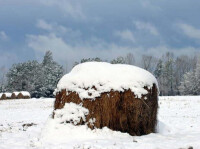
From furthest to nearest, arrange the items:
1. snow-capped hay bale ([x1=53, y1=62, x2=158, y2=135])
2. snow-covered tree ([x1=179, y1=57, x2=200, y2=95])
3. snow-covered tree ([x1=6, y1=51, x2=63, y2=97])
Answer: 1. snow-covered tree ([x1=6, y1=51, x2=63, y2=97])
2. snow-covered tree ([x1=179, y1=57, x2=200, y2=95])
3. snow-capped hay bale ([x1=53, y1=62, x2=158, y2=135])

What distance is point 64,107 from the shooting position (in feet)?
33.6

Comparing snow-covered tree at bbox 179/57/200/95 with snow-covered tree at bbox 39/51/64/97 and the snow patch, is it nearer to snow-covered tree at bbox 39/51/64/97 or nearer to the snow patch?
snow-covered tree at bbox 39/51/64/97

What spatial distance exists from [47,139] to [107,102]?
7.21 feet

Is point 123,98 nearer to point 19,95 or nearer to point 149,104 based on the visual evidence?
point 149,104

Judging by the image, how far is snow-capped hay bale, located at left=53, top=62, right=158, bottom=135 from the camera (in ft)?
32.4

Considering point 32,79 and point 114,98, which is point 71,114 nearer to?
point 114,98

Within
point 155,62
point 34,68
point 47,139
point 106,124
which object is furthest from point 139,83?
point 155,62

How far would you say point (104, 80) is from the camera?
1004 cm

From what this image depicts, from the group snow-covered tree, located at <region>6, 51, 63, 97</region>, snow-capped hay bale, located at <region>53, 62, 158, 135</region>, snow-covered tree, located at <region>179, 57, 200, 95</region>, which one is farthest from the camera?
snow-covered tree, located at <region>6, 51, 63, 97</region>

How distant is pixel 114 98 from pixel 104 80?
2.19ft

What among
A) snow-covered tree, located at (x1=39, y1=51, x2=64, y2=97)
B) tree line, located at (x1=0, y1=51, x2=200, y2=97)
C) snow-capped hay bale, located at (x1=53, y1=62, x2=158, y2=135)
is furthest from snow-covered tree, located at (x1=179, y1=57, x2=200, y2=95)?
snow-capped hay bale, located at (x1=53, y1=62, x2=158, y2=135)

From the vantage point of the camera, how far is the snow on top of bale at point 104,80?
9.97m

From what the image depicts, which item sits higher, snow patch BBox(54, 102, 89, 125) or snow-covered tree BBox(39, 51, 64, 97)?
snow-covered tree BBox(39, 51, 64, 97)

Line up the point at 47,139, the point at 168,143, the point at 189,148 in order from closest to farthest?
the point at 189,148, the point at 168,143, the point at 47,139
